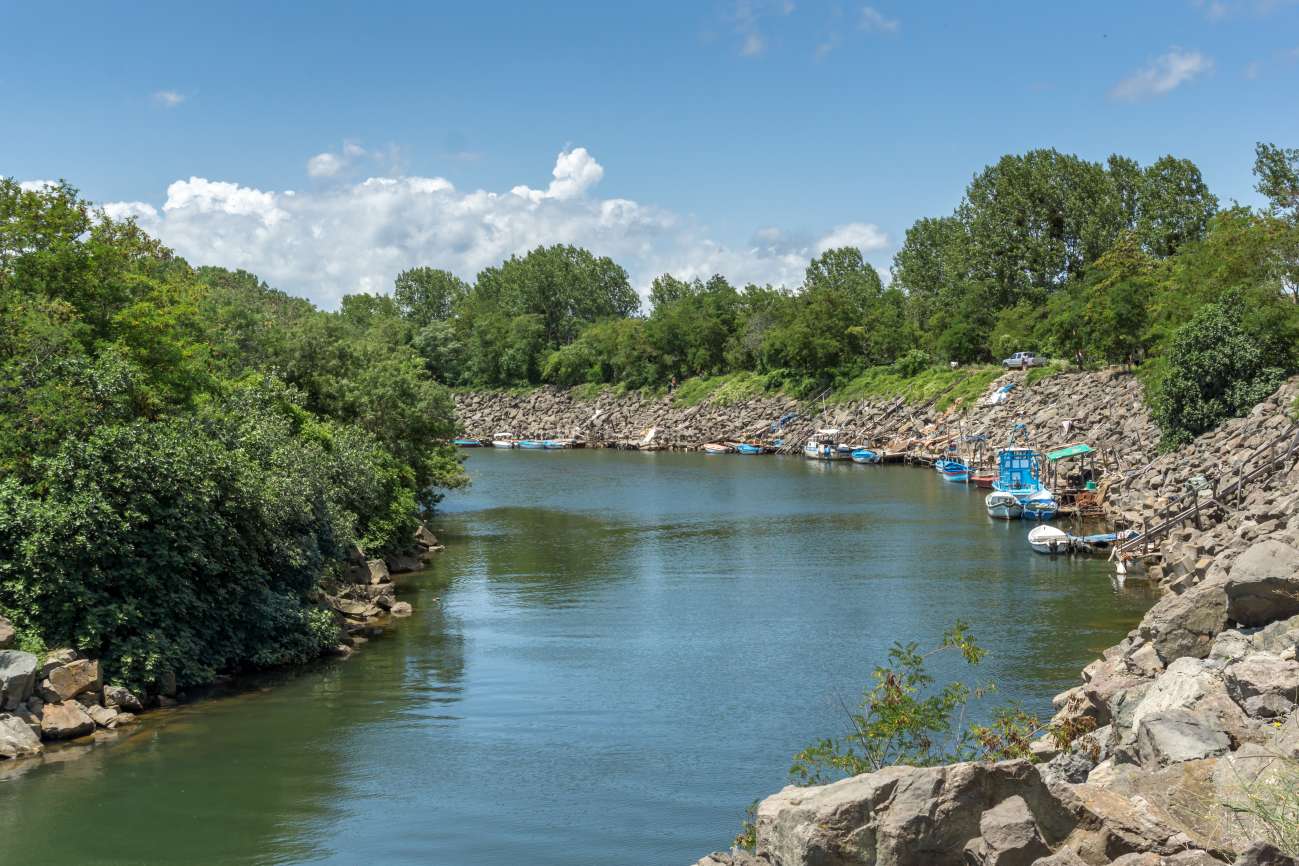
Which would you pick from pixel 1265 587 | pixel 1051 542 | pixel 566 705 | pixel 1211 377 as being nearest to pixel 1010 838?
pixel 1265 587

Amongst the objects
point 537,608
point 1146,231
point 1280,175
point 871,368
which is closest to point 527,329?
point 871,368

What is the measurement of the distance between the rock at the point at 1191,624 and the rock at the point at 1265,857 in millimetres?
13768

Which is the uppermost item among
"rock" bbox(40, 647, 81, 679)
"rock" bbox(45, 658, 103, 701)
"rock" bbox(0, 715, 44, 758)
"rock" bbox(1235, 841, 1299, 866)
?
"rock" bbox(1235, 841, 1299, 866)

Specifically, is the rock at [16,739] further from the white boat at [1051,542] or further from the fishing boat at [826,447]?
the fishing boat at [826,447]

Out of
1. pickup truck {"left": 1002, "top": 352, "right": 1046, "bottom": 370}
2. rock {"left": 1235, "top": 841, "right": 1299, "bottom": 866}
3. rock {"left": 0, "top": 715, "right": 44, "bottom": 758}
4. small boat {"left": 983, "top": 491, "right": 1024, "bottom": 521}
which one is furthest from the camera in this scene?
pickup truck {"left": 1002, "top": 352, "right": 1046, "bottom": 370}

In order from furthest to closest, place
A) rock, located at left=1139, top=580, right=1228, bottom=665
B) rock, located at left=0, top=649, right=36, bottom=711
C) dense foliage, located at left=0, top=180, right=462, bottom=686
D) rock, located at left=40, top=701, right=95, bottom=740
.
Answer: dense foliage, located at left=0, top=180, right=462, bottom=686
rock, located at left=40, top=701, right=95, bottom=740
rock, located at left=0, top=649, right=36, bottom=711
rock, located at left=1139, top=580, right=1228, bottom=665

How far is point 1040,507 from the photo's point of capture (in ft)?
218

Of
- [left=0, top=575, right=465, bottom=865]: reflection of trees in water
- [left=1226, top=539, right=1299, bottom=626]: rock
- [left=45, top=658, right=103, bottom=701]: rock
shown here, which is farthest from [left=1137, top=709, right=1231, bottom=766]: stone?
[left=45, top=658, right=103, bottom=701]: rock

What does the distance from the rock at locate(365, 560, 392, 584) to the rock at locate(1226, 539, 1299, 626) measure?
33016 mm

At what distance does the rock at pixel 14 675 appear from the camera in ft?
89.0

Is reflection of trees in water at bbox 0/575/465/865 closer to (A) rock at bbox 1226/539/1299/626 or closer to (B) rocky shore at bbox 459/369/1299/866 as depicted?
(B) rocky shore at bbox 459/369/1299/866

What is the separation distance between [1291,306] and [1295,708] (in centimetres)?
5827

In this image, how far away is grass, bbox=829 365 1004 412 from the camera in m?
110

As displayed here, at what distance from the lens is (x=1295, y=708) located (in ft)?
53.1
